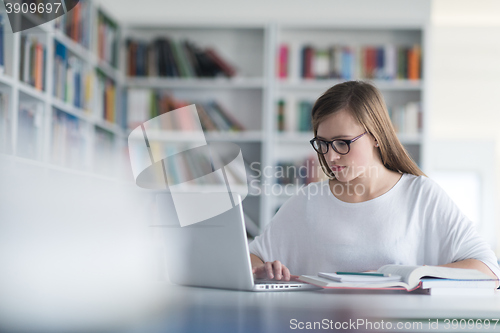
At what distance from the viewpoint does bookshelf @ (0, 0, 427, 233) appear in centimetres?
350

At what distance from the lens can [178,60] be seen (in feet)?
12.1

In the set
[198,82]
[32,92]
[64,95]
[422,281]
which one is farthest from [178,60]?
[422,281]

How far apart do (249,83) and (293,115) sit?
372mm

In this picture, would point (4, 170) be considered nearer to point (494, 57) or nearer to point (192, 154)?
point (192, 154)

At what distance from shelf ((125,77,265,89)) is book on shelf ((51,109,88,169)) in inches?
27.7

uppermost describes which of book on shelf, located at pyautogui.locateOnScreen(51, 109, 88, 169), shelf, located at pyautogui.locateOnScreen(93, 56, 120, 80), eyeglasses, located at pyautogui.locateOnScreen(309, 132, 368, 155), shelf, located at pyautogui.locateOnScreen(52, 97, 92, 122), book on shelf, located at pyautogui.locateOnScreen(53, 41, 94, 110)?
shelf, located at pyautogui.locateOnScreen(93, 56, 120, 80)

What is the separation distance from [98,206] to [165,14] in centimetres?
330

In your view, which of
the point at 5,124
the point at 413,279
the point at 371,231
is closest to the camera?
the point at 413,279

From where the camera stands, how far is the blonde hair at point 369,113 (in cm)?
148

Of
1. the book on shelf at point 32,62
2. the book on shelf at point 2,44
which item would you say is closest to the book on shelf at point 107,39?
the book on shelf at point 32,62

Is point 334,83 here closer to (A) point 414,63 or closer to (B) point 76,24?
(A) point 414,63

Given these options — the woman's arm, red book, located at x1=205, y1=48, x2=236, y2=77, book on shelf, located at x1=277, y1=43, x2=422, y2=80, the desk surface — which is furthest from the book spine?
the desk surface

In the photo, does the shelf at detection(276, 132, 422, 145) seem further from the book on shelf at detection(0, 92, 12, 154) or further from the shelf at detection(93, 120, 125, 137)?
the book on shelf at detection(0, 92, 12, 154)

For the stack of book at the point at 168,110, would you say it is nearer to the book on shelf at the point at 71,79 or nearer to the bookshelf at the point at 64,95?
the bookshelf at the point at 64,95
